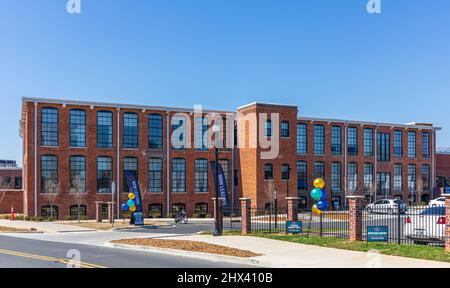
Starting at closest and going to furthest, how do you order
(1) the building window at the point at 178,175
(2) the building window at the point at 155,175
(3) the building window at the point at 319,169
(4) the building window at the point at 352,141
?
1. (2) the building window at the point at 155,175
2. (1) the building window at the point at 178,175
3. (3) the building window at the point at 319,169
4. (4) the building window at the point at 352,141

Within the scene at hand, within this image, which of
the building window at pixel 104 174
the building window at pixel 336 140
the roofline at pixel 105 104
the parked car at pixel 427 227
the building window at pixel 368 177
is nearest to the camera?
the parked car at pixel 427 227

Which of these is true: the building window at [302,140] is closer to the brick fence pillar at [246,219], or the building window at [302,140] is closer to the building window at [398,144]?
the building window at [398,144]

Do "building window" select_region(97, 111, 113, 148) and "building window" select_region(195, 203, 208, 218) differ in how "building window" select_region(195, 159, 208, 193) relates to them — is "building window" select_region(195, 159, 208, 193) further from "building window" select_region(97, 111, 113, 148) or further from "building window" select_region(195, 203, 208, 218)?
"building window" select_region(97, 111, 113, 148)

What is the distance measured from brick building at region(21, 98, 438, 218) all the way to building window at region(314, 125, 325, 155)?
4.4 inches

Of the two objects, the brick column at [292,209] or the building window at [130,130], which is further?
the building window at [130,130]

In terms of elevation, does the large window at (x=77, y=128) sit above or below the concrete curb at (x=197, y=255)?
above

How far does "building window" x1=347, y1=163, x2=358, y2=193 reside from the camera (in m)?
56.2

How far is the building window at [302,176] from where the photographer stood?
53.4 metres

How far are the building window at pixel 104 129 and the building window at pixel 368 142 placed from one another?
28.7 meters

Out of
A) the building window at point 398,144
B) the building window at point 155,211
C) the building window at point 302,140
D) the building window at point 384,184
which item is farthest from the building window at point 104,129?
the building window at point 398,144

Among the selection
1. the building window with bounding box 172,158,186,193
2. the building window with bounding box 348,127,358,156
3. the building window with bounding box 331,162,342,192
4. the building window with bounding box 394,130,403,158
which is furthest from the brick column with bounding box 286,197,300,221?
the building window with bounding box 394,130,403,158

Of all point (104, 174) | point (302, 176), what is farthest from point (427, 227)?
point (302, 176)

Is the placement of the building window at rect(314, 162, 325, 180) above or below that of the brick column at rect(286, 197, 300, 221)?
above
